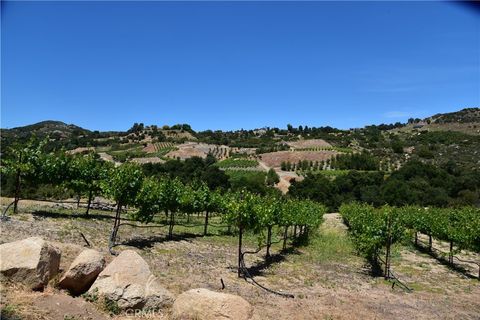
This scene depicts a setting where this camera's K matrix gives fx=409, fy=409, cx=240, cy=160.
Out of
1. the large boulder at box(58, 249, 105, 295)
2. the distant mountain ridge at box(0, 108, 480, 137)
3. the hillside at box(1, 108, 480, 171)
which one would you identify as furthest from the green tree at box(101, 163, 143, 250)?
the distant mountain ridge at box(0, 108, 480, 137)

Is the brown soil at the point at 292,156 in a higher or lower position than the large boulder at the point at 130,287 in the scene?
higher

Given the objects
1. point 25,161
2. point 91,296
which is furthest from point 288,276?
point 25,161

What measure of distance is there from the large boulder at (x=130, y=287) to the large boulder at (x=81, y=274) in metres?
0.28

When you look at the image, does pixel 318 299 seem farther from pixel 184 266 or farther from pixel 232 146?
pixel 232 146

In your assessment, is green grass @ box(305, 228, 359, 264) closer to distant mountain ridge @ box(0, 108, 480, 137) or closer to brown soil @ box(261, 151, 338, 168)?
brown soil @ box(261, 151, 338, 168)

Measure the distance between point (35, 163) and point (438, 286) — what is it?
26.5 meters

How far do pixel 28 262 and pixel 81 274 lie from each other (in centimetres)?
149

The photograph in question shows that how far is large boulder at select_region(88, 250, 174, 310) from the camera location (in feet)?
35.7

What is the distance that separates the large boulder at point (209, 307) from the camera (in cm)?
1032

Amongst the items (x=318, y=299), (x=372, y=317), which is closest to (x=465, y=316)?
(x=372, y=317)

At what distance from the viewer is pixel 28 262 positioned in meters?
10.3

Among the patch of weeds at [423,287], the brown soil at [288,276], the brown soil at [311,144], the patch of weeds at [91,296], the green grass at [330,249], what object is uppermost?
the brown soil at [311,144]

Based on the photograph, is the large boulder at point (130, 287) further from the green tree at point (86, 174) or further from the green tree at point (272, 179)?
the green tree at point (272, 179)

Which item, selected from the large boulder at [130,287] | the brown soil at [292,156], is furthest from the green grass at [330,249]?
the brown soil at [292,156]
